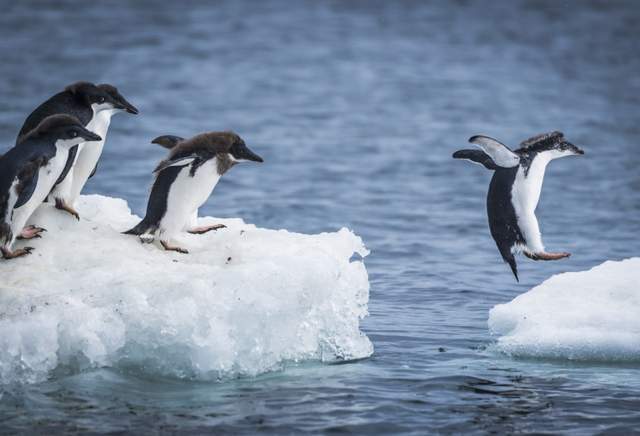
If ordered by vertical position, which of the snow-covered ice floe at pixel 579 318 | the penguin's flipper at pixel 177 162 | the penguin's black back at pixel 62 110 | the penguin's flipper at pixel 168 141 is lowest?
the snow-covered ice floe at pixel 579 318

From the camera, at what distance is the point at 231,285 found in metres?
7.12

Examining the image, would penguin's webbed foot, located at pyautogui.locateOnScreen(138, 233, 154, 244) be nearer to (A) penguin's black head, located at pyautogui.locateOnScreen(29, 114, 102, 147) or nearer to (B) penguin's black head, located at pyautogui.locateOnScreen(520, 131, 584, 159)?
(A) penguin's black head, located at pyautogui.locateOnScreen(29, 114, 102, 147)

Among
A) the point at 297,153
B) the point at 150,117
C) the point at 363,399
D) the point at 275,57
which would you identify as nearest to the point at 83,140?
the point at 363,399

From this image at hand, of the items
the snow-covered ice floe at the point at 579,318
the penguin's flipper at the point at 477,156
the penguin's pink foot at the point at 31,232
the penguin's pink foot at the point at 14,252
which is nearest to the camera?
the penguin's pink foot at the point at 14,252

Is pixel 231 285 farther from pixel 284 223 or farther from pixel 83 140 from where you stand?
pixel 284 223

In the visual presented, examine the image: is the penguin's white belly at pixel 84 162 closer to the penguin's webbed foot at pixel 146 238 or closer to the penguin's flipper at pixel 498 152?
the penguin's webbed foot at pixel 146 238

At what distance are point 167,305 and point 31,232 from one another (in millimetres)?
A: 1045

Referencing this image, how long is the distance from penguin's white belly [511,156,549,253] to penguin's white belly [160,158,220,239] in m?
2.05

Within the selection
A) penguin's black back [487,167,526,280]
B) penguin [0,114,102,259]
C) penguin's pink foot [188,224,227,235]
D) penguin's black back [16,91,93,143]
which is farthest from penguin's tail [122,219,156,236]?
penguin's black back [487,167,526,280]

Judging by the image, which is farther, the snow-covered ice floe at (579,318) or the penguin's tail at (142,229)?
the snow-covered ice floe at (579,318)

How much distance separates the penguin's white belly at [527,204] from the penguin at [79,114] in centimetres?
260

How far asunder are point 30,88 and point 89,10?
43.2 feet

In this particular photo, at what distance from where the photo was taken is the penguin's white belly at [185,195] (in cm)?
752

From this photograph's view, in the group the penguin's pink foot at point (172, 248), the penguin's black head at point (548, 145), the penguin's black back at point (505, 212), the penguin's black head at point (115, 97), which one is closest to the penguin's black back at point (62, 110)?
the penguin's black head at point (115, 97)
